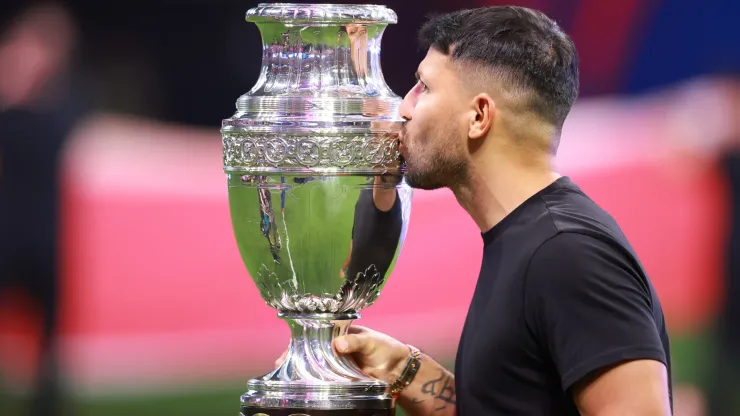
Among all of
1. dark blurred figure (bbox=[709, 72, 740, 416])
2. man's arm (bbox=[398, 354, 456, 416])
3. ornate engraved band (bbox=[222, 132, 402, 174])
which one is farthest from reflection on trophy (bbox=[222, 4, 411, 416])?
dark blurred figure (bbox=[709, 72, 740, 416])

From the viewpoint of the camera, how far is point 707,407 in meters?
3.35

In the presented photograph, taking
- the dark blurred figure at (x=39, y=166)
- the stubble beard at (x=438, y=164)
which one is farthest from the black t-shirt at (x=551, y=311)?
the dark blurred figure at (x=39, y=166)

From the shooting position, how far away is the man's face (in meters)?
1.82

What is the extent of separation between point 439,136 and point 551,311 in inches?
14.1

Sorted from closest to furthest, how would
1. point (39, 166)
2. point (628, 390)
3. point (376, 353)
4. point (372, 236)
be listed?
point (628, 390), point (372, 236), point (376, 353), point (39, 166)

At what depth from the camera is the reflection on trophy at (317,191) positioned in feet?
6.01

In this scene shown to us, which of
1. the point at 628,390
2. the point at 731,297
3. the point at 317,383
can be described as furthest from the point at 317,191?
the point at 731,297

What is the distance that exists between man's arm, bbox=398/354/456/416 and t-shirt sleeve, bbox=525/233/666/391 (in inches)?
15.5

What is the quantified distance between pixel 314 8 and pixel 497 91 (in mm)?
336

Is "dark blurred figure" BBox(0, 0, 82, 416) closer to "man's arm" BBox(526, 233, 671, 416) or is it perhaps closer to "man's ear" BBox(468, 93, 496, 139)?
"man's ear" BBox(468, 93, 496, 139)

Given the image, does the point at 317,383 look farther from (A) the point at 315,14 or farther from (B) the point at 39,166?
(B) the point at 39,166

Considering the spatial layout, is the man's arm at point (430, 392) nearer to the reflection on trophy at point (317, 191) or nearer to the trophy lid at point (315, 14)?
the reflection on trophy at point (317, 191)

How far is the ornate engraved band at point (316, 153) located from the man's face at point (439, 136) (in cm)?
4

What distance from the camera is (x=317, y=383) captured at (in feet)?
6.09
